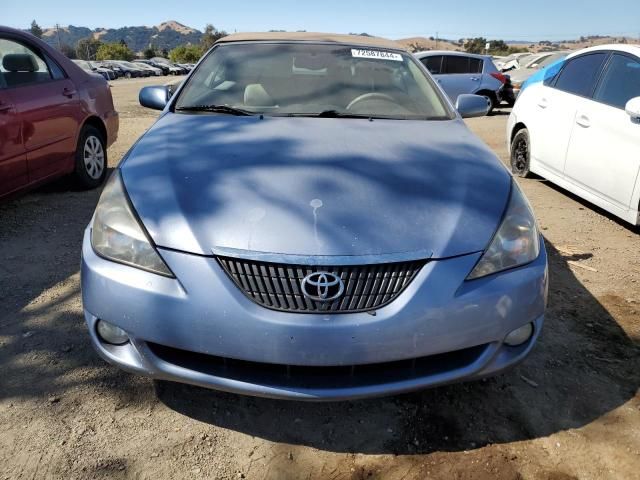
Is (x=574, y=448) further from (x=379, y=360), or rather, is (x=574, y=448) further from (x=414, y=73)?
(x=414, y=73)

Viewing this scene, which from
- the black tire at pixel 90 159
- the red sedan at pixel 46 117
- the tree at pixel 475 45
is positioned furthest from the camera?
the tree at pixel 475 45

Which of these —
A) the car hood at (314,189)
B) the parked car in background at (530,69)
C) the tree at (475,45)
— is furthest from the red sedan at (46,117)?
the tree at (475,45)

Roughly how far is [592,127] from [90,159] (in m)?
4.58

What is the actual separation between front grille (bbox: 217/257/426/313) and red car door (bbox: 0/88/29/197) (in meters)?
2.89

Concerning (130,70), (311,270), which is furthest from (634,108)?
(130,70)

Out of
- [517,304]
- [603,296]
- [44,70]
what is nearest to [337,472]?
[517,304]

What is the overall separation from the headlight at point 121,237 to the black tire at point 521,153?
15.9 ft

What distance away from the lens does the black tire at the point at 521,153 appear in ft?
19.1

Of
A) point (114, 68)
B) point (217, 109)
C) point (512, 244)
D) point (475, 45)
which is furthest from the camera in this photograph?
point (475, 45)

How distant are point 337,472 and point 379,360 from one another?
0.48m

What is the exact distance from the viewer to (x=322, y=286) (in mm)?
1710

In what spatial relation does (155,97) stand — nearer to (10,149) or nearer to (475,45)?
(10,149)

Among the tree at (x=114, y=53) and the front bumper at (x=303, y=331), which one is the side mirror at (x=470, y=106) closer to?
the front bumper at (x=303, y=331)

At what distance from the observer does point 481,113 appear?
359 centimetres
